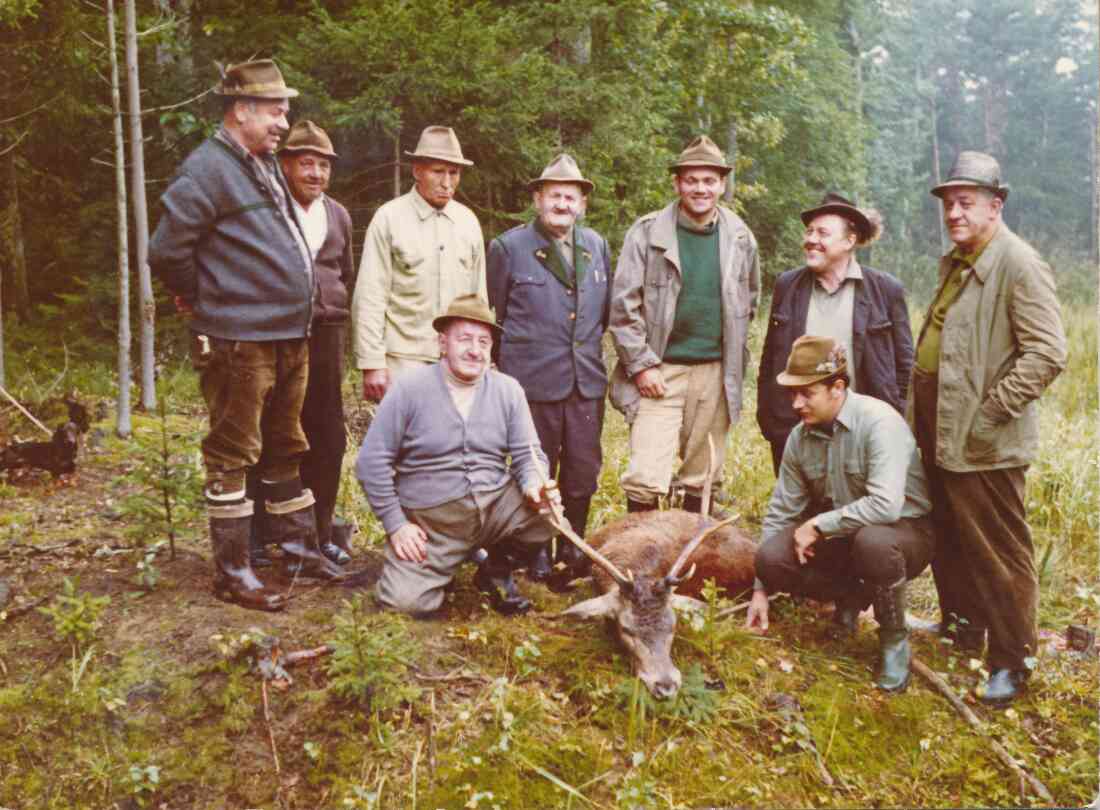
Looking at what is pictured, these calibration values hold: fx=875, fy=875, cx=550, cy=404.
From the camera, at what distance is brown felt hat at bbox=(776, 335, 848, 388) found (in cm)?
424

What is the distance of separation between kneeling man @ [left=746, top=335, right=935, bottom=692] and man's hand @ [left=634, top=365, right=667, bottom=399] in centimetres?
102

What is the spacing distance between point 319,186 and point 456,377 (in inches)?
58.3

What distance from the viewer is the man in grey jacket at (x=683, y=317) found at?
5.33m

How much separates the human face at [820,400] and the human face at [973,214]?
889 mm

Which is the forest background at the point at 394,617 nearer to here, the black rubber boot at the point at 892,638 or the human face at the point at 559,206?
the black rubber boot at the point at 892,638

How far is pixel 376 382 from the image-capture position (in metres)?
5.04

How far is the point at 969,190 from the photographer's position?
160 inches

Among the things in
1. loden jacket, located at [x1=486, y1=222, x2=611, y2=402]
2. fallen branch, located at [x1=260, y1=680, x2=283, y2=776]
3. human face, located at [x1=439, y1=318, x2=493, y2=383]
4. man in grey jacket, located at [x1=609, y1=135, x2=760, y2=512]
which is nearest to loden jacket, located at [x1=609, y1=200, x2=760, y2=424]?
man in grey jacket, located at [x1=609, y1=135, x2=760, y2=512]

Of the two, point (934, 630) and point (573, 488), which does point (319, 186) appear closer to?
point (573, 488)

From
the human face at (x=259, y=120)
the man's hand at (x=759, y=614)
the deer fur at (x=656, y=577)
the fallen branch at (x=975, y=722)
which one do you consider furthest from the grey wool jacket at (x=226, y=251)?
the fallen branch at (x=975, y=722)

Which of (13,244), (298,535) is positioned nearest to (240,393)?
(298,535)

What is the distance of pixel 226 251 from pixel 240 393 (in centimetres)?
68

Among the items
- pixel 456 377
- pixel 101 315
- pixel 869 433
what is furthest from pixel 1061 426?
pixel 101 315

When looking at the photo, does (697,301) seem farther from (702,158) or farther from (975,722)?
(975,722)
